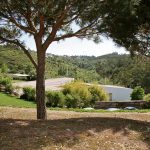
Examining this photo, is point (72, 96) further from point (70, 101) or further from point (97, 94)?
point (97, 94)

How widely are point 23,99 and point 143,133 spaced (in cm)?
3477

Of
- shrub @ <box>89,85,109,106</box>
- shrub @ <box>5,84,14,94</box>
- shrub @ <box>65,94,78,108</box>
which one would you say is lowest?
shrub @ <box>65,94,78,108</box>

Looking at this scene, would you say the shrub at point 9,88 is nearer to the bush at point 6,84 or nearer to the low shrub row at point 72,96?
the bush at point 6,84

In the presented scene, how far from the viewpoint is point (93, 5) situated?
11.9m

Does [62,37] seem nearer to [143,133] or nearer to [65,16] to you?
[65,16]

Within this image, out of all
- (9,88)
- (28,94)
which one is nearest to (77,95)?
(28,94)

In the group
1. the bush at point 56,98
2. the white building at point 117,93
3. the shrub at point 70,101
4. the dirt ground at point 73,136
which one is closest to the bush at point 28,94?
the bush at point 56,98


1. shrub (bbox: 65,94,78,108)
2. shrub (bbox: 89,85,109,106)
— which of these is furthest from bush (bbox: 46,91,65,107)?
shrub (bbox: 89,85,109,106)

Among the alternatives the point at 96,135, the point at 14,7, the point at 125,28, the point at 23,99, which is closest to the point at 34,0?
the point at 14,7

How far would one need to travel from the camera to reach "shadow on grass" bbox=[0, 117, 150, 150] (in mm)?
8888

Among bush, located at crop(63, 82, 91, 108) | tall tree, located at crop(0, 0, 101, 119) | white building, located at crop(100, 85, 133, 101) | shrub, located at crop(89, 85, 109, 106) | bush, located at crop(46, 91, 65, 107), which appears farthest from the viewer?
white building, located at crop(100, 85, 133, 101)

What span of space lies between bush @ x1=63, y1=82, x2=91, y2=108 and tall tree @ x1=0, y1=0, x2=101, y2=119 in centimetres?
2773

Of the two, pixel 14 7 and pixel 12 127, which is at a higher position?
pixel 14 7

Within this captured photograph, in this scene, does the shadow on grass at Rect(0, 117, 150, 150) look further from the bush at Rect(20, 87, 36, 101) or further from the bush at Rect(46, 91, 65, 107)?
the bush at Rect(20, 87, 36, 101)
